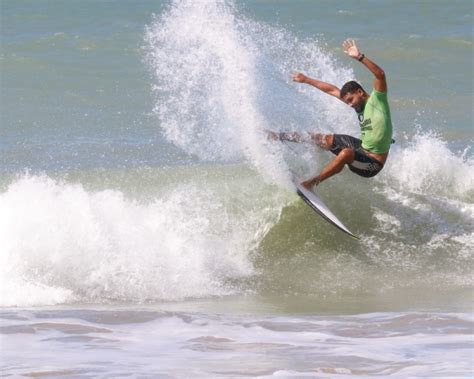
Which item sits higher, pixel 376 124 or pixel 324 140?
pixel 376 124

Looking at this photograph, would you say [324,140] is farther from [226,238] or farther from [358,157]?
[226,238]

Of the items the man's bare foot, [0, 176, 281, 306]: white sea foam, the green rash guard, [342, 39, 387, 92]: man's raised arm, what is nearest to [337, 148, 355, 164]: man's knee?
the green rash guard

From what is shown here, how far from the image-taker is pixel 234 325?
7.57 metres

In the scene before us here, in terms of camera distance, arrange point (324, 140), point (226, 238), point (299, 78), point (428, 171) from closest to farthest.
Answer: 1. point (299, 78)
2. point (324, 140)
3. point (226, 238)
4. point (428, 171)

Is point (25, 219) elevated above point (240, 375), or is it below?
above

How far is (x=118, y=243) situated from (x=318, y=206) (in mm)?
2041

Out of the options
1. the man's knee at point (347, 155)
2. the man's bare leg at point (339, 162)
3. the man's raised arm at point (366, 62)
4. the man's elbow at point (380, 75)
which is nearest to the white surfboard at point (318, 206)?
the man's bare leg at point (339, 162)

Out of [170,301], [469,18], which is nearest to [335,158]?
[170,301]

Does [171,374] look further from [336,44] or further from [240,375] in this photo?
[336,44]

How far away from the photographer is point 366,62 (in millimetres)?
9047

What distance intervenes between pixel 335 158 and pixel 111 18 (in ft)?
50.7

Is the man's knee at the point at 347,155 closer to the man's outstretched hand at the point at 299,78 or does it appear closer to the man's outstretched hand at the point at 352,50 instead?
the man's outstretched hand at the point at 299,78

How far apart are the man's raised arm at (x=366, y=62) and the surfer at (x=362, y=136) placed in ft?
0.04

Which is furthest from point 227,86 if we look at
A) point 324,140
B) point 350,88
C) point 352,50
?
point 352,50
